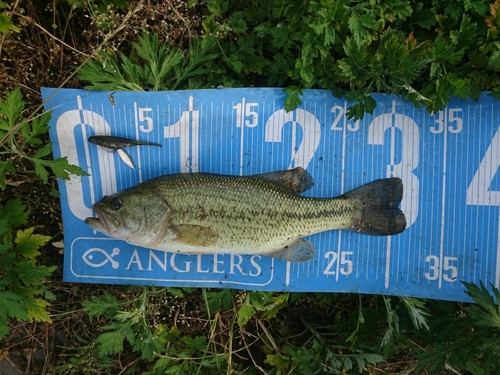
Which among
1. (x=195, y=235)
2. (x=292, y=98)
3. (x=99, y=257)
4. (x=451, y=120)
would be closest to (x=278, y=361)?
→ (x=195, y=235)

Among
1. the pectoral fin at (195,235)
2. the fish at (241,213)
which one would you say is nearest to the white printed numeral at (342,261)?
the fish at (241,213)

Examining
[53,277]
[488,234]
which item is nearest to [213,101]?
[53,277]

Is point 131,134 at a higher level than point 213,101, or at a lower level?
lower

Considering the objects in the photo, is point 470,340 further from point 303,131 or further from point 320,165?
point 303,131

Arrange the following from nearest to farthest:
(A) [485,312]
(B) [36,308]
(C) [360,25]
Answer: (A) [485,312]
(C) [360,25]
(B) [36,308]

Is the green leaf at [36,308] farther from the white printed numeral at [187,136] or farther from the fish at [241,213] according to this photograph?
the white printed numeral at [187,136]

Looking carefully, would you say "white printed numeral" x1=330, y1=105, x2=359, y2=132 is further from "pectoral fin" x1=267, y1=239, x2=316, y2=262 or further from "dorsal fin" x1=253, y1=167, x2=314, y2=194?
"pectoral fin" x1=267, y1=239, x2=316, y2=262

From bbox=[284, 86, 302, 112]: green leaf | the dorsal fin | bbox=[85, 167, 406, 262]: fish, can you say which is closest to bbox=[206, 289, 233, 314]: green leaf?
bbox=[85, 167, 406, 262]: fish

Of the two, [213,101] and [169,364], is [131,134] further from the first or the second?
[169,364]
